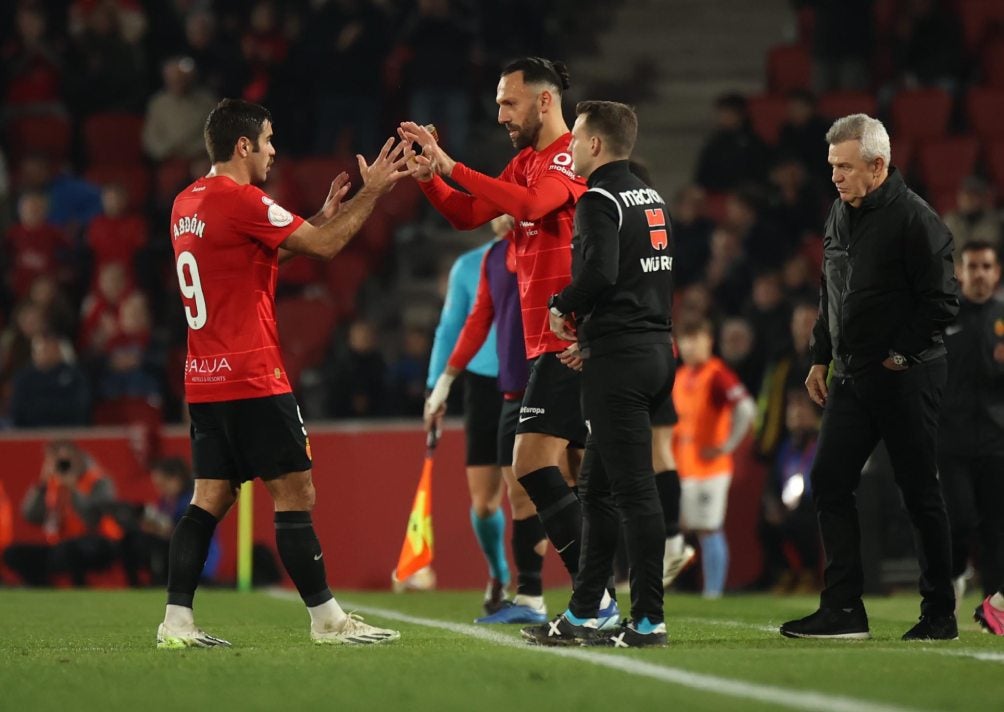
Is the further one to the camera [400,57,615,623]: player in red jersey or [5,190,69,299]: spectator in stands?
[5,190,69,299]: spectator in stands

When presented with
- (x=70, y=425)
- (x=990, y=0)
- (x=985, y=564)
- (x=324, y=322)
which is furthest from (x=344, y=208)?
(x=990, y=0)

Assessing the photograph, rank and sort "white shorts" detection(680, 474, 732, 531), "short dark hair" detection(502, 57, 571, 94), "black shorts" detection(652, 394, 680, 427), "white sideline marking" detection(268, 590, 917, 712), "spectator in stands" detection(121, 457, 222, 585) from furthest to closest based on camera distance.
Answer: "spectator in stands" detection(121, 457, 222, 585), "white shorts" detection(680, 474, 732, 531), "black shorts" detection(652, 394, 680, 427), "short dark hair" detection(502, 57, 571, 94), "white sideline marking" detection(268, 590, 917, 712)

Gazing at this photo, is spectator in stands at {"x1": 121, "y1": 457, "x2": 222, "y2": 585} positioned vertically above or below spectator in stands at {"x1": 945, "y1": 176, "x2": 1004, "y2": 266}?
below

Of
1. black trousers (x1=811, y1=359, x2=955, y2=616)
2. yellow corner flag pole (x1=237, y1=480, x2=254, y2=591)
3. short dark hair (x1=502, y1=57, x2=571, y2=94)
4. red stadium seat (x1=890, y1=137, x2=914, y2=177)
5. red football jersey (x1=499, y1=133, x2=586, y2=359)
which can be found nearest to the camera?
black trousers (x1=811, y1=359, x2=955, y2=616)

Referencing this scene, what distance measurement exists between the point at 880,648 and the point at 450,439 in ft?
21.6

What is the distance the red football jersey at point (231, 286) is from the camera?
6727 mm

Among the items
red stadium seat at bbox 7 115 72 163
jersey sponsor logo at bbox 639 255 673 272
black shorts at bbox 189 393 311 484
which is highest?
red stadium seat at bbox 7 115 72 163

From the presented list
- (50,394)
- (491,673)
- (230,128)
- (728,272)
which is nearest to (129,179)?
(50,394)

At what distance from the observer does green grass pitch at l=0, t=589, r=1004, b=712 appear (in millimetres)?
5047

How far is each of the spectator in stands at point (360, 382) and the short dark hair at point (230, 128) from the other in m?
7.09

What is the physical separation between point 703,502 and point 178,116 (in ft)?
25.5

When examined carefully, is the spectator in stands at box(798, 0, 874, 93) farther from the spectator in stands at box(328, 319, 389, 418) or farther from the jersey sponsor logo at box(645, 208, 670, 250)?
the jersey sponsor logo at box(645, 208, 670, 250)

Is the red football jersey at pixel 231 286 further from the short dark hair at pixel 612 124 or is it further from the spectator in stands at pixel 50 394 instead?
the spectator in stands at pixel 50 394

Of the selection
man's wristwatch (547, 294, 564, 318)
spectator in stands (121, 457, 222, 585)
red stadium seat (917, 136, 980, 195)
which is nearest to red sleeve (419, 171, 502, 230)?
man's wristwatch (547, 294, 564, 318)
